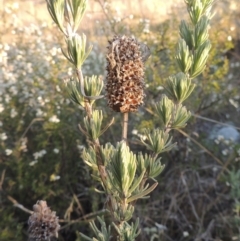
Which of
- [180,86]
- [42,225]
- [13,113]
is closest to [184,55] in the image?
[180,86]

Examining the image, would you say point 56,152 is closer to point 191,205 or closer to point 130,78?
point 191,205

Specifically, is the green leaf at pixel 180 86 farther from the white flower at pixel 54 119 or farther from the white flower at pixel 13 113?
the white flower at pixel 13 113

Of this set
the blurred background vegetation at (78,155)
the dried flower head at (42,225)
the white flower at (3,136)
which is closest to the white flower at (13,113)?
the blurred background vegetation at (78,155)

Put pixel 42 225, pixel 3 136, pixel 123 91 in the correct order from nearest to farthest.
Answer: pixel 123 91 < pixel 42 225 < pixel 3 136

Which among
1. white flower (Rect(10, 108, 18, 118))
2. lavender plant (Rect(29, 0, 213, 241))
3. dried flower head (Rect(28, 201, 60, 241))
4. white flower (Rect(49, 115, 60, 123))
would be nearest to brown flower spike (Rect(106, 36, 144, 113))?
lavender plant (Rect(29, 0, 213, 241))

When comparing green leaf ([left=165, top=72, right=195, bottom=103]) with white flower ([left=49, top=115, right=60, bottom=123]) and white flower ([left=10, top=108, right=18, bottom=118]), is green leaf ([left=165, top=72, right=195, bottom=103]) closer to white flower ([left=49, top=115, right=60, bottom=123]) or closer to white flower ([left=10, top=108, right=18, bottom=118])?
white flower ([left=49, top=115, right=60, bottom=123])

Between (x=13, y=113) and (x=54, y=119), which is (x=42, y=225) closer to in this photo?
(x=54, y=119)
